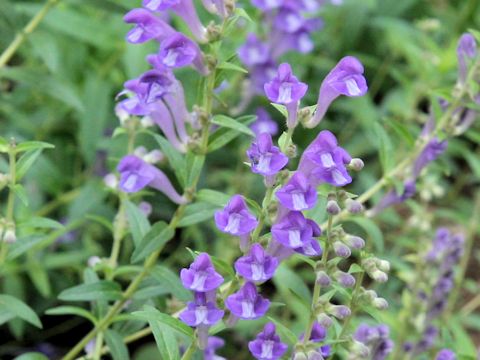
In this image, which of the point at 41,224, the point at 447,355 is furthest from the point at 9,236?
the point at 447,355

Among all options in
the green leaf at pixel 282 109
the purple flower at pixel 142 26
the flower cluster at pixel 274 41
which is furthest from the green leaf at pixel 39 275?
the green leaf at pixel 282 109

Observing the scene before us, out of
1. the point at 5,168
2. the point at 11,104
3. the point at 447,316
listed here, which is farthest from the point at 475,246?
the point at 5,168

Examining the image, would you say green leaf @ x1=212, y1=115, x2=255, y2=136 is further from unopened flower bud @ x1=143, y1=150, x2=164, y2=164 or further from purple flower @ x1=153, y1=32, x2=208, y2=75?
unopened flower bud @ x1=143, y1=150, x2=164, y2=164

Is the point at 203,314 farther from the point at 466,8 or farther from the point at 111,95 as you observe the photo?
the point at 466,8

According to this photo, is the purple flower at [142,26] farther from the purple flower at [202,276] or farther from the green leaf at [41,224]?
the purple flower at [202,276]

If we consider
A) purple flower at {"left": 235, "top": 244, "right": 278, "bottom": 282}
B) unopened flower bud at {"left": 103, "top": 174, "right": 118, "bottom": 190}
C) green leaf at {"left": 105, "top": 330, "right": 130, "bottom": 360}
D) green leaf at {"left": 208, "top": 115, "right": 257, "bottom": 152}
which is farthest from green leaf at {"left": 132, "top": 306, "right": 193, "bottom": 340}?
unopened flower bud at {"left": 103, "top": 174, "right": 118, "bottom": 190}

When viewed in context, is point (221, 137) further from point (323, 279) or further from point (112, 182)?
point (323, 279)
